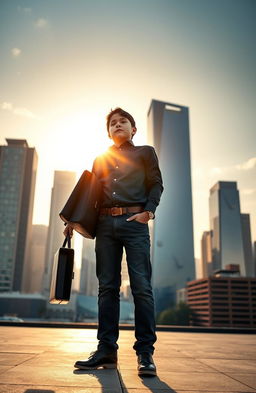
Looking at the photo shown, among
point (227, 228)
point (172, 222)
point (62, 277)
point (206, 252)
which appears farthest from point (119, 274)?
point (206, 252)

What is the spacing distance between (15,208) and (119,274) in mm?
110381

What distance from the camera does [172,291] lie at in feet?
391

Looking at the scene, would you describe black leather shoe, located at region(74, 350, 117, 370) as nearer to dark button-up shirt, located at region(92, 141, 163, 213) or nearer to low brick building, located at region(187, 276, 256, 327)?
dark button-up shirt, located at region(92, 141, 163, 213)

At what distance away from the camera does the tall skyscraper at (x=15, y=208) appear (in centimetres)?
10269

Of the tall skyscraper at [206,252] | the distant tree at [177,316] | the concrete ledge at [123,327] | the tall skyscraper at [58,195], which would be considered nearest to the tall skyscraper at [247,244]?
the tall skyscraper at [206,252]

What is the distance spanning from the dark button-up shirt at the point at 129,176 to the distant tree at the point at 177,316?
83.2 m

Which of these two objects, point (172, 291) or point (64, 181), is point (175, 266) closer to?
point (172, 291)

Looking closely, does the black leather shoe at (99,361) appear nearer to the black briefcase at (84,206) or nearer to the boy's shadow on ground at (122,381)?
the boy's shadow on ground at (122,381)

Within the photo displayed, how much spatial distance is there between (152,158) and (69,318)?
111 metres

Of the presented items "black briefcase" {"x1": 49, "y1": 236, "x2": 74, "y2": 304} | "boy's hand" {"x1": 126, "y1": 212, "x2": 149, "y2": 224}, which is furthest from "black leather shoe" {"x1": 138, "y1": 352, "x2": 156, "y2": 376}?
"boy's hand" {"x1": 126, "y1": 212, "x2": 149, "y2": 224}

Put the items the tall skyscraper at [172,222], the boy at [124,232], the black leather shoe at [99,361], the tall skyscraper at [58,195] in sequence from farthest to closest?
the tall skyscraper at [58,195] → the tall skyscraper at [172,222] → the boy at [124,232] → the black leather shoe at [99,361]

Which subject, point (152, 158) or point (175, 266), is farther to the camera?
point (175, 266)

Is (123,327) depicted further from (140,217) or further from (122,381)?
(122,381)

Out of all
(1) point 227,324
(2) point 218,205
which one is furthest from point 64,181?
(1) point 227,324
